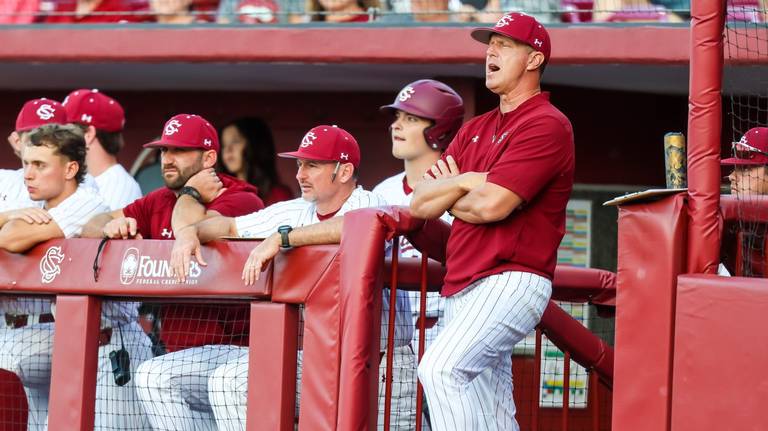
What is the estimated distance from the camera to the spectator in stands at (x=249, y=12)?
9.07m

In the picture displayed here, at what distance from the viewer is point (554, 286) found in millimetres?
5500

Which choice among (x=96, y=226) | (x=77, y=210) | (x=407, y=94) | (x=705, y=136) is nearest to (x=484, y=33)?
(x=705, y=136)

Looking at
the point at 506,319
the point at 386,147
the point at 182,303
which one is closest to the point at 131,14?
the point at 386,147

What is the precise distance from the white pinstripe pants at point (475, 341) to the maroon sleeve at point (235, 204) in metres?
1.75

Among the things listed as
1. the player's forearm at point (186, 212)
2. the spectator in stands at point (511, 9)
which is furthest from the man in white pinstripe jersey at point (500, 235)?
the spectator in stands at point (511, 9)

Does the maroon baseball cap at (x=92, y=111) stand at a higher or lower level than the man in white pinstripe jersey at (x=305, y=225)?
higher

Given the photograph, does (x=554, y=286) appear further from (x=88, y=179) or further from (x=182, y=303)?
(x=88, y=179)

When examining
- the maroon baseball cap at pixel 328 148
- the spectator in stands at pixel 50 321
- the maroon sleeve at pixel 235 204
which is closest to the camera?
the spectator in stands at pixel 50 321

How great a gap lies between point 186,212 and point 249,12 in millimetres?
3665

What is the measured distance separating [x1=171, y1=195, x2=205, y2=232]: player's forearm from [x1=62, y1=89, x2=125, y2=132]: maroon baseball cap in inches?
75.9

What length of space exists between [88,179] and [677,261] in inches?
156

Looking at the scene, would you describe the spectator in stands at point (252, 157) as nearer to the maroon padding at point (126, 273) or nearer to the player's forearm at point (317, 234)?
the maroon padding at point (126, 273)

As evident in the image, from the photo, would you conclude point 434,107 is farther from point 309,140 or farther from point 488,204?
point 488,204

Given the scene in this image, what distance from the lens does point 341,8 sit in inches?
356
